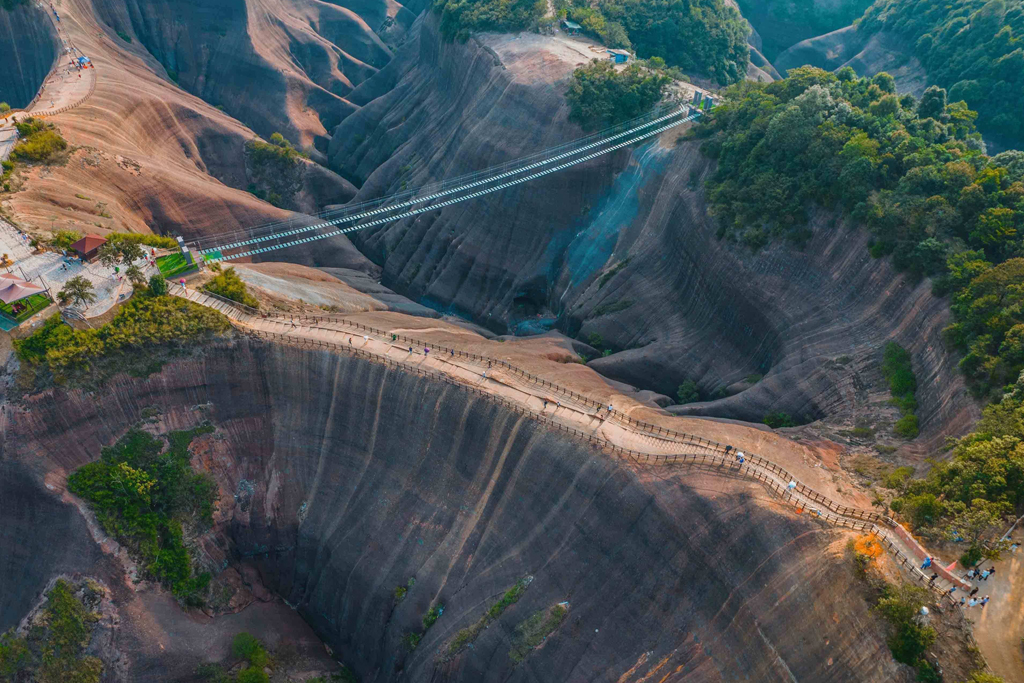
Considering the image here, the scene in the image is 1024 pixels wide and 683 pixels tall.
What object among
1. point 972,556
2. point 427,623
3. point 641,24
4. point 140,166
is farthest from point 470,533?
point 641,24

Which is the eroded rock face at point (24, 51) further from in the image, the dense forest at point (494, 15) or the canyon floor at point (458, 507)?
the dense forest at point (494, 15)

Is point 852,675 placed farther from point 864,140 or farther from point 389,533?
point 864,140

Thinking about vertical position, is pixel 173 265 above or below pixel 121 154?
above

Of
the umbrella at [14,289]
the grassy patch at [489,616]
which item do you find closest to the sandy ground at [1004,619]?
the grassy patch at [489,616]

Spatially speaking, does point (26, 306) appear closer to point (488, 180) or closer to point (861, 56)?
point (488, 180)

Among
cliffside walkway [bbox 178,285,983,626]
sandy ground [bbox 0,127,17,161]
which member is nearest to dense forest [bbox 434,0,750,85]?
sandy ground [bbox 0,127,17,161]

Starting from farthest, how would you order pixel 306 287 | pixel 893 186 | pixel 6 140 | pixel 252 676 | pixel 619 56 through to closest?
pixel 619 56, pixel 6 140, pixel 306 287, pixel 893 186, pixel 252 676

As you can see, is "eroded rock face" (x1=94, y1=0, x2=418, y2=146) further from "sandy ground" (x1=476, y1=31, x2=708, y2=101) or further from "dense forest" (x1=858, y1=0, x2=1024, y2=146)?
"dense forest" (x1=858, y1=0, x2=1024, y2=146)
